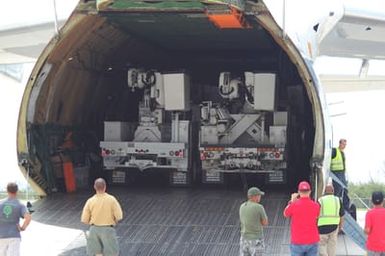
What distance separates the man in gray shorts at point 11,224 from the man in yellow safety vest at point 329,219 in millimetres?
3236

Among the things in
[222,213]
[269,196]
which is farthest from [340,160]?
[222,213]

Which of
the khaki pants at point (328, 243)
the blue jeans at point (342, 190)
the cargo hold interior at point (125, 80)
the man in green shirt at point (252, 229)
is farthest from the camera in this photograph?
the blue jeans at point (342, 190)

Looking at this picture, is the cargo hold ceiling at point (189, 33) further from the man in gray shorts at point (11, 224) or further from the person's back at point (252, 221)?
the man in gray shorts at point (11, 224)

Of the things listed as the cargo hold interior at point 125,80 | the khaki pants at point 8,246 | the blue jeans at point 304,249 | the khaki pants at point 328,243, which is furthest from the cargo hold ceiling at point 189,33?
the khaki pants at point 8,246

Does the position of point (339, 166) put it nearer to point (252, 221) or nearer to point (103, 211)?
point (252, 221)

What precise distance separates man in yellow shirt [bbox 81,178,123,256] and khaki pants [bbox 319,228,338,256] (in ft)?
8.28

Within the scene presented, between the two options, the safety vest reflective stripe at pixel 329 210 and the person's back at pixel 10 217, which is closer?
the person's back at pixel 10 217

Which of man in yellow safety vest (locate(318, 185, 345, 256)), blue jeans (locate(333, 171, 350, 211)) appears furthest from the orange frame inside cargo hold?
blue jeans (locate(333, 171, 350, 211))

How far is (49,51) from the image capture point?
27.2 ft

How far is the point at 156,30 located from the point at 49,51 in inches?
108

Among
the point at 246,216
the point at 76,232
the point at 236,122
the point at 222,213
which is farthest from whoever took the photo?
the point at 236,122

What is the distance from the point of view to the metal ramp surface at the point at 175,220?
24.8ft

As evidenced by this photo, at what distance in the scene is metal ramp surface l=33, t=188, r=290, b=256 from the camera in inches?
297

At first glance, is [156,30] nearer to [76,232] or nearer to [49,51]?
[49,51]
